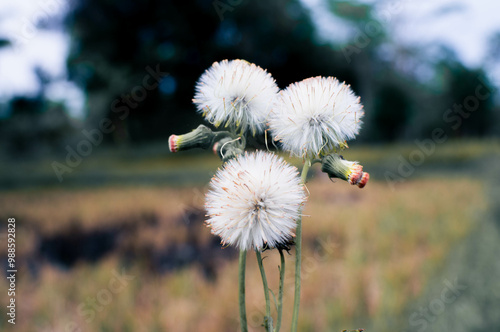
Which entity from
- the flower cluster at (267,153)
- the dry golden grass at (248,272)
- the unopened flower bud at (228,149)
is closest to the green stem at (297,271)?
the flower cluster at (267,153)

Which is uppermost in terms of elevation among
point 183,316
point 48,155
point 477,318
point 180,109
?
point 180,109

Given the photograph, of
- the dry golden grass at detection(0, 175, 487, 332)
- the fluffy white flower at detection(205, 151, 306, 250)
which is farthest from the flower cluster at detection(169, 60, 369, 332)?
the dry golden grass at detection(0, 175, 487, 332)

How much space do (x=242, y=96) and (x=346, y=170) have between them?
204mm

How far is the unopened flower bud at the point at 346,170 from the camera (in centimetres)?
56

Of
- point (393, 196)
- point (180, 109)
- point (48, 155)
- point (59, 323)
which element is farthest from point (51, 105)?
point (59, 323)

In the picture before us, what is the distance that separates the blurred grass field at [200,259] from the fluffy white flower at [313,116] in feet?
0.21

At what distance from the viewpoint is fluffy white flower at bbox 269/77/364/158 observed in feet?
1.95

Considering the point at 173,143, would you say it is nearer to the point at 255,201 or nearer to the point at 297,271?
the point at 255,201

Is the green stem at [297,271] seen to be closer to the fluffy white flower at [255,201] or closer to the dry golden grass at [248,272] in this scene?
the fluffy white flower at [255,201]

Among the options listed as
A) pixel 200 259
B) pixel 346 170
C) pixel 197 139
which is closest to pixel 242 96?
pixel 197 139

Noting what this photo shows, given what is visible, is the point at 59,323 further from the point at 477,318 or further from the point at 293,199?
the point at 477,318

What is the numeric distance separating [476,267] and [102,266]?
3.54 metres

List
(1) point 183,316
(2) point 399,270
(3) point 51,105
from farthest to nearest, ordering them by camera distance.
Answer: (3) point 51,105 < (2) point 399,270 < (1) point 183,316

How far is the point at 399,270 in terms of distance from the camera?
3.17 metres
